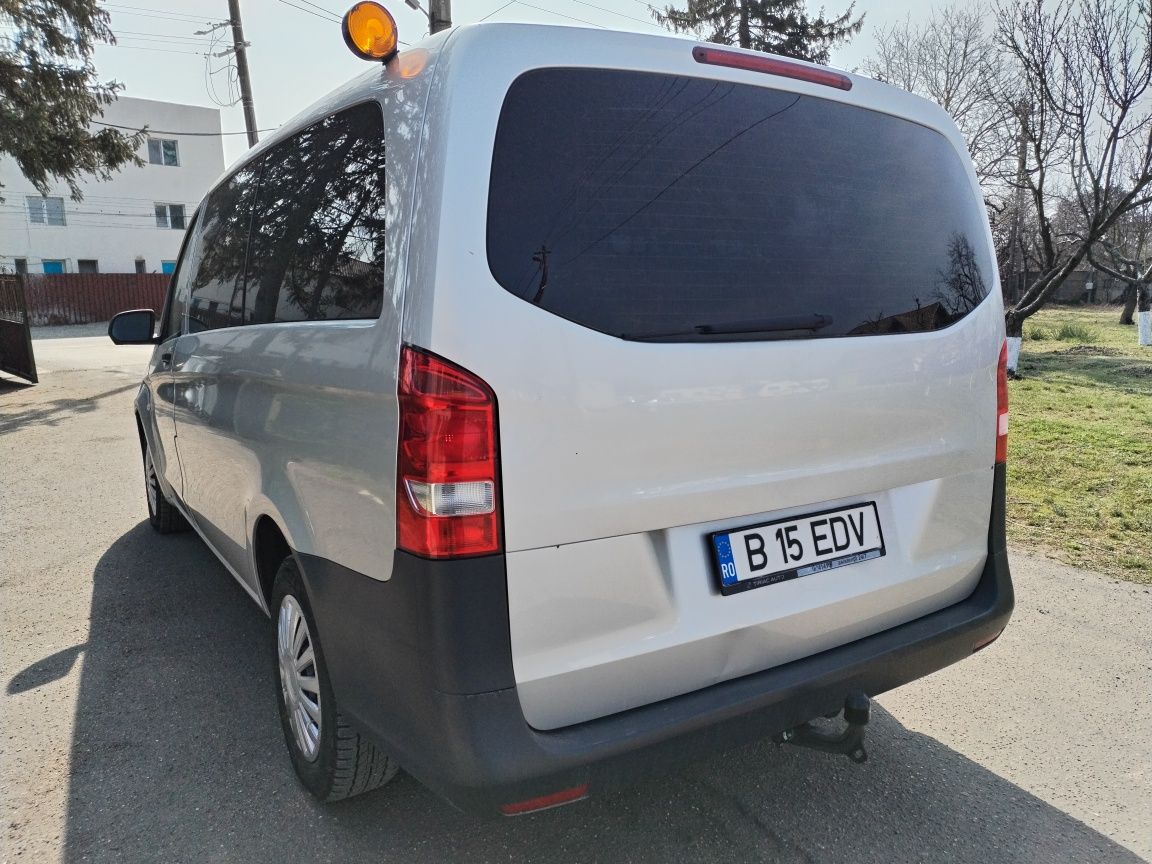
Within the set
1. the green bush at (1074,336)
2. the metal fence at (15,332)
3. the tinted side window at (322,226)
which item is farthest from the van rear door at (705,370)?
the green bush at (1074,336)

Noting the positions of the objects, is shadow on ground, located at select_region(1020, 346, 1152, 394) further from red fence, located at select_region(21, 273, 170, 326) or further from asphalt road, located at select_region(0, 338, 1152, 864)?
red fence, located at select_region(21, 273, 170, 326)

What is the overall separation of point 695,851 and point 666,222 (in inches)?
64.2

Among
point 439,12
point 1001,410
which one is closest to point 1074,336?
point 439,12

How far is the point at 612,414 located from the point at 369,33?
1.10 metres

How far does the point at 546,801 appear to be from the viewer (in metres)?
1.75

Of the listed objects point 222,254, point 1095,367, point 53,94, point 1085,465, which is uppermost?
point 53,94

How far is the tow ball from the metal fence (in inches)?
540

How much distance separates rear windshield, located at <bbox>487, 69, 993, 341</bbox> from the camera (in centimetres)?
179

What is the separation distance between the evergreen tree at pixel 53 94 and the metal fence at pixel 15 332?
6.33 ft

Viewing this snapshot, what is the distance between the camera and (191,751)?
276 cm

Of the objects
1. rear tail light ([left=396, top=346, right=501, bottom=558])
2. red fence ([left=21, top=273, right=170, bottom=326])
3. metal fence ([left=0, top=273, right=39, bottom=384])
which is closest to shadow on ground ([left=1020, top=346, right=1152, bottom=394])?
rear tail light ([left=396, top=346, right=501, bottom=558])

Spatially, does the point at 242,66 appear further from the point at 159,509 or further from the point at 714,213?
the point at 714,213

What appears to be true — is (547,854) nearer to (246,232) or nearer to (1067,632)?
(246,232)

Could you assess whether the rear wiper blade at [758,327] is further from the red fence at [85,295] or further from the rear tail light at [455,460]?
the red fence at [85,295]
